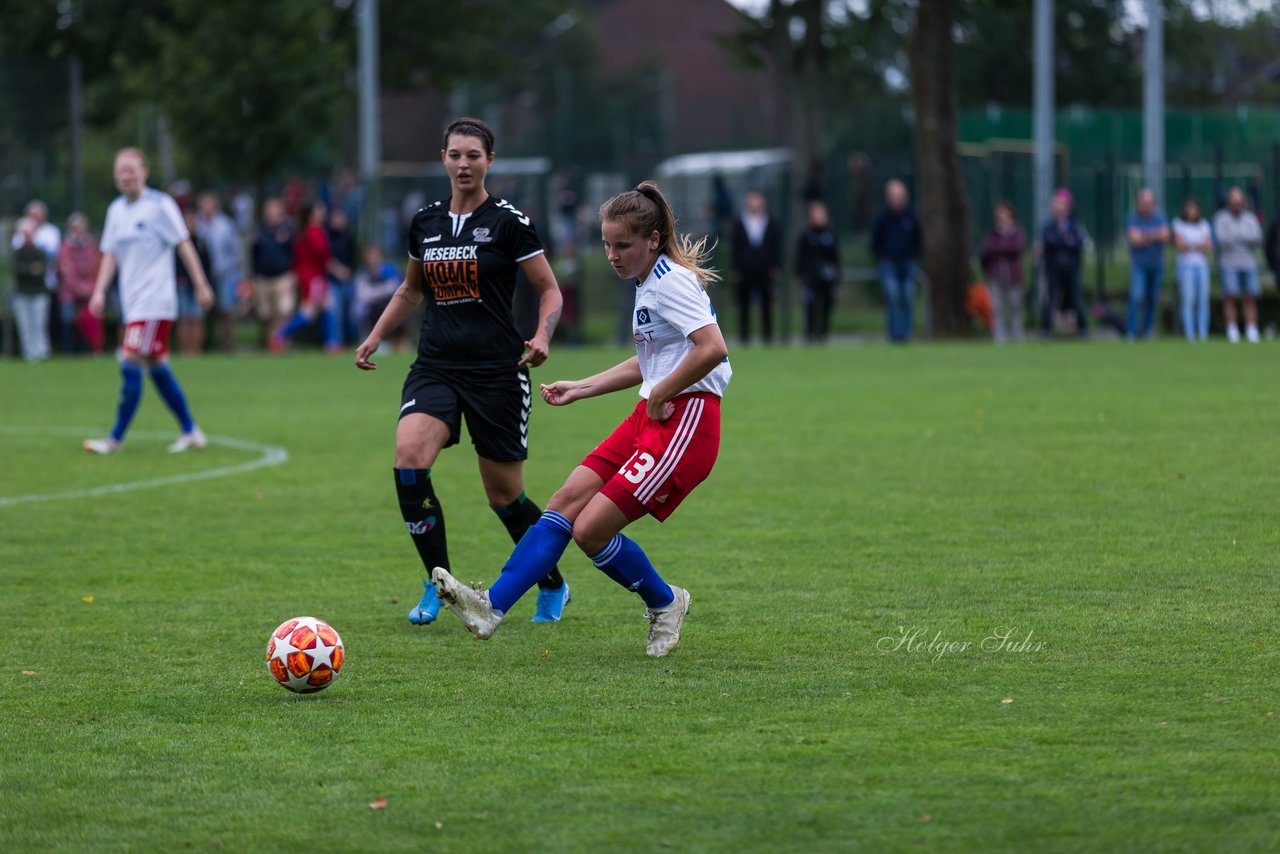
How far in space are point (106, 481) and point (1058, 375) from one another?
1079cm

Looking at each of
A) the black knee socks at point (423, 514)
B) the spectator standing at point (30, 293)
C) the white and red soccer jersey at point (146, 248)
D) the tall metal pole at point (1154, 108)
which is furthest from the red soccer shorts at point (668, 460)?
the tall metal pole at point (1154, 108)

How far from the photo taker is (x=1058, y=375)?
18953mm

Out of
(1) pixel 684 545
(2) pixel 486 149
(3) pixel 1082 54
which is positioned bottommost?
(1) pixel 684 545

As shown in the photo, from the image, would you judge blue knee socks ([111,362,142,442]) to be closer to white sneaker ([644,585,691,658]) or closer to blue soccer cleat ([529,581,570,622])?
blue soccer cleat ([529,581,570,622])

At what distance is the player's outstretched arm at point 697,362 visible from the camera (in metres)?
6.01

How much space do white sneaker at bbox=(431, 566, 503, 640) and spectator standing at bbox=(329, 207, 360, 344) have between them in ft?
64.1

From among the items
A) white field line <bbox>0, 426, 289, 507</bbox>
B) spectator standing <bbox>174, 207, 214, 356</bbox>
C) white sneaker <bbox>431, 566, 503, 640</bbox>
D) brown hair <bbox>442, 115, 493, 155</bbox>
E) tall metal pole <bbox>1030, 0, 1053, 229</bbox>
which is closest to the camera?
white sneaker <bbox>431, 566, 503, 640</bbox>

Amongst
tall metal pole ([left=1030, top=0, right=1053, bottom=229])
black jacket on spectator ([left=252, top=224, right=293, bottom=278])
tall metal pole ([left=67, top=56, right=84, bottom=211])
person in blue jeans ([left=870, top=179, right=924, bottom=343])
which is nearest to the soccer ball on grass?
person in blue jeans ([left=870, top=179, right=924, bottom=343])

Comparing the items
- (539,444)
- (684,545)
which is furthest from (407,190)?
(684,545)

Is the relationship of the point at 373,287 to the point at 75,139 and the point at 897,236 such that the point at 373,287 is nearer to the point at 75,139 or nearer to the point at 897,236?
the point at 897,236

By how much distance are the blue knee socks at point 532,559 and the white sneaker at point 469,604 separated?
A: 40 mm

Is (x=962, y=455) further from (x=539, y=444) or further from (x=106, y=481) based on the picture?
(x=106, y=481)

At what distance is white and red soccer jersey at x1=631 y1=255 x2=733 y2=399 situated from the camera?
6090mm

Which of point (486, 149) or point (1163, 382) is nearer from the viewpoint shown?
point (486, 149)
